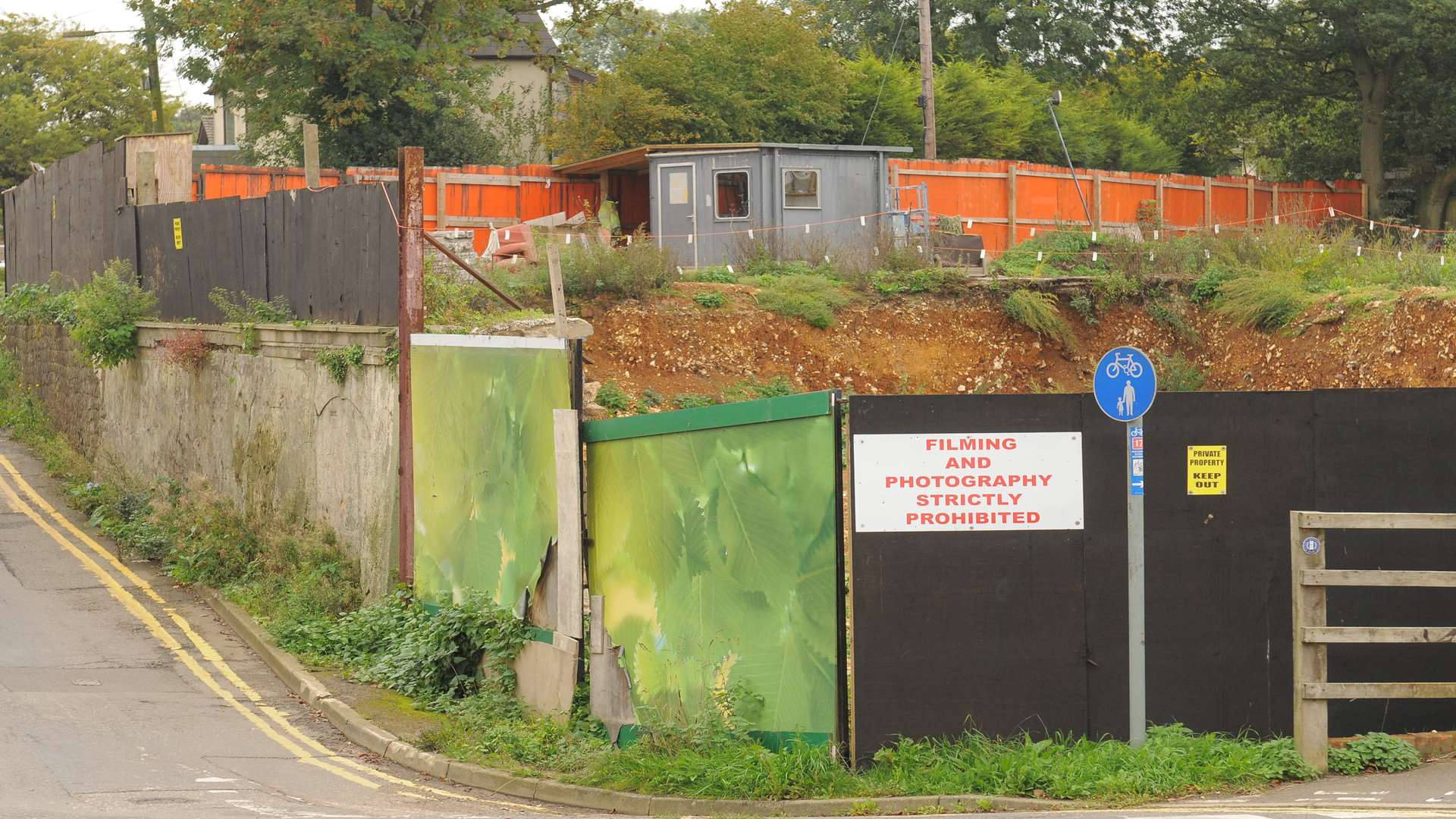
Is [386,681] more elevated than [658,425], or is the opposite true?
[658,425]

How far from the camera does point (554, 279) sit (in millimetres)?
10508

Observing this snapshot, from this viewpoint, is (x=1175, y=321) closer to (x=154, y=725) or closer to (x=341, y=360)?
(x=341, y=360)

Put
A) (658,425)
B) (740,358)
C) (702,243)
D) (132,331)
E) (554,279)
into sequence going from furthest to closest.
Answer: (702,243), (740,358), (132,331), (554,279), (658,425)

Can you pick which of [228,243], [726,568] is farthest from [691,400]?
[726,568]

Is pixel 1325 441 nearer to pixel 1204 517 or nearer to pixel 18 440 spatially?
pixel 1204 517

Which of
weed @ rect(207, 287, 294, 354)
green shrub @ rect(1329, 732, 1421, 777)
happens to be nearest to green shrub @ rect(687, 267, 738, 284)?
weed @ rect(207, 287, 294, 354)

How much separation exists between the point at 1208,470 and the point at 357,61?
102 ft

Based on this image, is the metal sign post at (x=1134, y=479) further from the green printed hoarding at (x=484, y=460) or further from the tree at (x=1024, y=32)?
the tree at (x=1024, y=32)

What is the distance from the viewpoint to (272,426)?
53.7 ft

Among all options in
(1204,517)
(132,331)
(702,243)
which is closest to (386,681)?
(1204,517)

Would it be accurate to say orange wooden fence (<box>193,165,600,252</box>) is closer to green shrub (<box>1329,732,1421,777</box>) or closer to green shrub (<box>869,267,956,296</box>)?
green shrub (<box>869,267,956,296</box>)

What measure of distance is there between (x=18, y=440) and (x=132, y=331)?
24.1 feet

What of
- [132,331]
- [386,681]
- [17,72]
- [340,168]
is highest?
[17,72]

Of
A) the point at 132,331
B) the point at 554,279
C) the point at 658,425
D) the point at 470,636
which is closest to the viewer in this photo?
the point at 658,425
